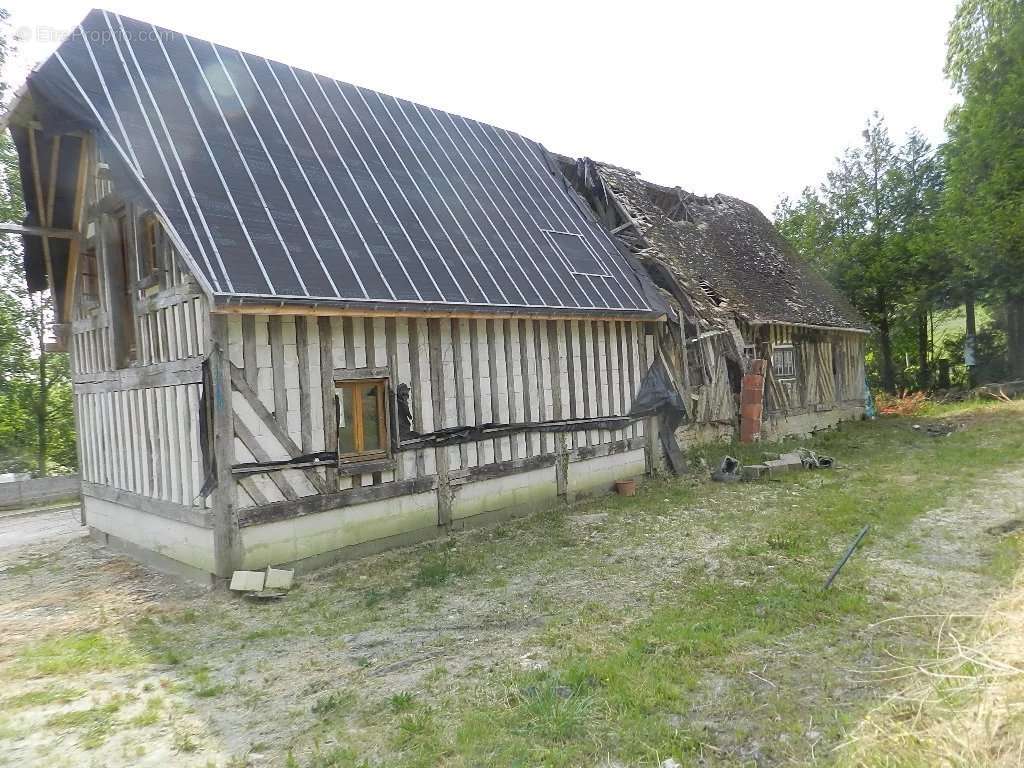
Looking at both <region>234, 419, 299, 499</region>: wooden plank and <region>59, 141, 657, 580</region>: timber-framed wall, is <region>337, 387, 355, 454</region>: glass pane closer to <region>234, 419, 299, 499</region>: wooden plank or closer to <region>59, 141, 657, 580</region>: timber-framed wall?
<region>59, 141, 657, 580</region>: timber-framed wall

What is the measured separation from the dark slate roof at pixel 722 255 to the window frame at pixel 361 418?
6657mm

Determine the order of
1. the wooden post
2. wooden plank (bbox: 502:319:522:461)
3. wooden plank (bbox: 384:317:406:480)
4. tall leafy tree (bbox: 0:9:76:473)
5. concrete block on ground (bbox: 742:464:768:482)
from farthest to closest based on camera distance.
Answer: tall leafy tree (bbox: 0:9:76:473) → concrete block on ground (bbox: 742:464:768:482) → wooden plank (bbox: 502:319:522:461) → wooden plank (bbox: 384:317:406:480) → the wooden post

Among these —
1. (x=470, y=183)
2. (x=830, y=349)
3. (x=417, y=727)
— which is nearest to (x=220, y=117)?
(x=470, y=183)

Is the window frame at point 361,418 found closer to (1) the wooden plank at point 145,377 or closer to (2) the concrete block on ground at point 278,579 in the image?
(2) the concrete block on ground at point 278,579

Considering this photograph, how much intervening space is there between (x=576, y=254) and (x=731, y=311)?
4037 mm

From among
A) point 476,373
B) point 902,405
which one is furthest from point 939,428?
point 476,373

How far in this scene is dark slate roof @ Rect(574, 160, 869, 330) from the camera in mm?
13258

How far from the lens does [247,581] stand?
6516mm

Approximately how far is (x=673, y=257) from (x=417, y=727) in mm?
11210

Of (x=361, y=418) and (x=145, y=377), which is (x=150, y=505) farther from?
(x=361, y=418)

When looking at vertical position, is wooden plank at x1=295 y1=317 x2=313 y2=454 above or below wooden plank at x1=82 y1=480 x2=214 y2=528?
above

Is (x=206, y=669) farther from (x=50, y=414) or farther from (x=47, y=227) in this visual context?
(x=50, y=414)

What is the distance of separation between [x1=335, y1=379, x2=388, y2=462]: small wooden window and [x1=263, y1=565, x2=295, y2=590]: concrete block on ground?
4.38ft

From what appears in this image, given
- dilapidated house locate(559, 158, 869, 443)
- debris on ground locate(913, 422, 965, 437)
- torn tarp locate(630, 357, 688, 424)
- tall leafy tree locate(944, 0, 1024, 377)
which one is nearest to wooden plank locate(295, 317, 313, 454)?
torn tarp locate(630, 357, 688, 424)
